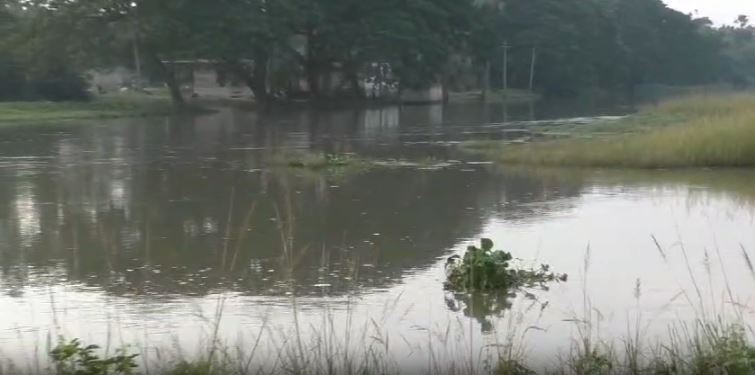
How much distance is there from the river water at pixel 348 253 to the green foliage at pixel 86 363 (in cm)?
51

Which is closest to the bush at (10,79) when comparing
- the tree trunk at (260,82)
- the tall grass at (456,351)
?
the tree trunk at (260,82)

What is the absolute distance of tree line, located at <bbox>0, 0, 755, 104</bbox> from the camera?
4388 cm

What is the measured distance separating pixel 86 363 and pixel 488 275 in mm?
3718

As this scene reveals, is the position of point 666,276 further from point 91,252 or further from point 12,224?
point 12,224

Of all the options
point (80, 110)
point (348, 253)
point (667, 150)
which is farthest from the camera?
point (80, 110)

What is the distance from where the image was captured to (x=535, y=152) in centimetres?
2019

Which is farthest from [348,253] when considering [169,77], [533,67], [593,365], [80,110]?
[533,67]

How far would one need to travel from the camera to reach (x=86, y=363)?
5445 millimetres

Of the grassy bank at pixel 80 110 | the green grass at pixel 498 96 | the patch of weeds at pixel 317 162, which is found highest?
the patch of weeds at pixel 317 162

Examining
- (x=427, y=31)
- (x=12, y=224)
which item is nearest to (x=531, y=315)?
(x=12, y=224)

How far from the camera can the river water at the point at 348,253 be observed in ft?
23.6

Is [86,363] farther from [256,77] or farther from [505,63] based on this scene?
[505,63]

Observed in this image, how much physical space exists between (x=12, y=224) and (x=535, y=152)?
412 inches

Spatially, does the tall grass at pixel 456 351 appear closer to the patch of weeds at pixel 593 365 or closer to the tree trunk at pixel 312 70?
the patch of weeds at pixel 593 365
